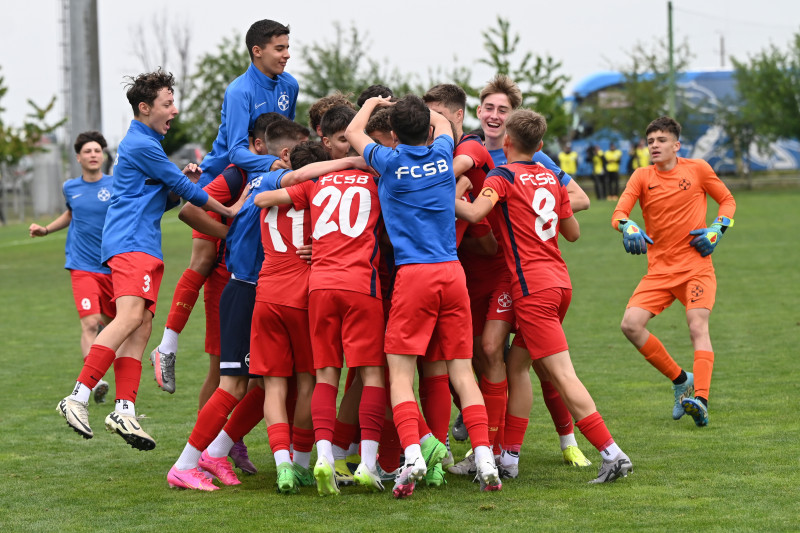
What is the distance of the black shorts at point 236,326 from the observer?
6.23 metres

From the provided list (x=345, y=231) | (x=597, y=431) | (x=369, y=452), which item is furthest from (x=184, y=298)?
(x=597, y=431)

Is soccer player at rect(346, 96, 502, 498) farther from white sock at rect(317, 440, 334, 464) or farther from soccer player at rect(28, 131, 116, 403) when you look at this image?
soccer player at rect(28, 131, 116, 403)

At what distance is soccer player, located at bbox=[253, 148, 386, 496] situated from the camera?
5.83m

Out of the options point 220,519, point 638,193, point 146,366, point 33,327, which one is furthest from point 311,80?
point 220,519

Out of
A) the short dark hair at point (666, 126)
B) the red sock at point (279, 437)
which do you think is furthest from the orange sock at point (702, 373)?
the red sock at point (279, 437)

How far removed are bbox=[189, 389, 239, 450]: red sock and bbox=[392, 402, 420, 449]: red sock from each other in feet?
3.48

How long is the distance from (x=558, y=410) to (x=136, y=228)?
2895 millimetres

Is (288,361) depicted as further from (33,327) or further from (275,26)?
(33,327)

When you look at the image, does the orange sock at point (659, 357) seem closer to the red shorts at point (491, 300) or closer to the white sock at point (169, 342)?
the red shorts at point (491, 300)

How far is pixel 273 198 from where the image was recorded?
19.7ft

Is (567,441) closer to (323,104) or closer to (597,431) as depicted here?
(597,431)

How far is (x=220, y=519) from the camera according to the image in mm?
5324

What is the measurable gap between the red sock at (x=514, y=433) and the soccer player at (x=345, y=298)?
87 centimetres

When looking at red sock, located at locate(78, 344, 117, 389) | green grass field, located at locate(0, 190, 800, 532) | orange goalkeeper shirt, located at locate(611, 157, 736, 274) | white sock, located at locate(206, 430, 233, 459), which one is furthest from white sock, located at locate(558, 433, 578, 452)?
red sock, located at locate(78, 344, 117, 389)
